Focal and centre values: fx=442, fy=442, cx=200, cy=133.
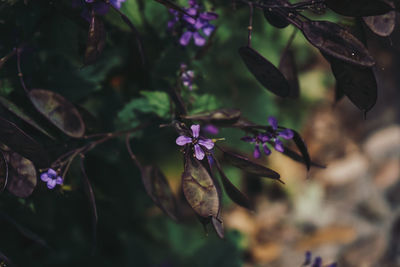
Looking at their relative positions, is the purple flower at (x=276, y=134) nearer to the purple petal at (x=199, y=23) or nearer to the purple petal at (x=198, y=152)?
the purple petal at (x=198, y=152)

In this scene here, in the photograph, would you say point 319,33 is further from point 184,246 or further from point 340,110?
point 340,110

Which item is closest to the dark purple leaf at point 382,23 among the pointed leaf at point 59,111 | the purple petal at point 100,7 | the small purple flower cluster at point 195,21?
the small purple flower cluster at point 195,21

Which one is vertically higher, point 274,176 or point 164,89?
point 164,89

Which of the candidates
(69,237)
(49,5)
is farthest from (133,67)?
(69,237)

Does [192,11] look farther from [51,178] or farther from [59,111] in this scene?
[51,178]

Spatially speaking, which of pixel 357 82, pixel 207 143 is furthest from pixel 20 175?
pixel 357 82

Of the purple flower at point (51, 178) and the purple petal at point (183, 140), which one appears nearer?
the purple petal at point (183, 140)
